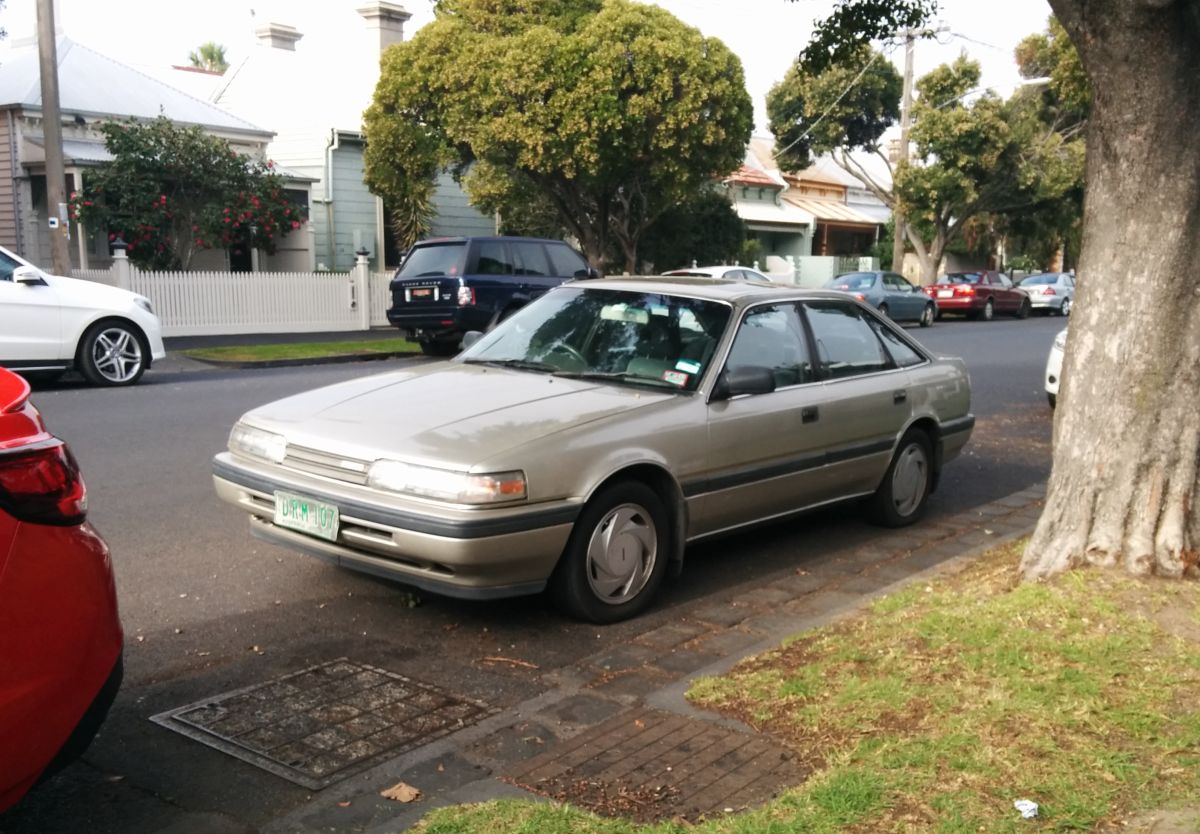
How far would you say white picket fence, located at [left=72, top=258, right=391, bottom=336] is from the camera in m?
20.3

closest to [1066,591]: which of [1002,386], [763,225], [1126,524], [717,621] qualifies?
[1126,524]

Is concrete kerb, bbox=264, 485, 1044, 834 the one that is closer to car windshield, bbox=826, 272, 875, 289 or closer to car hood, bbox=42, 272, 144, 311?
car hood, bbox=42, 272, 144, 311

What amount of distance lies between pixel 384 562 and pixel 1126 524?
3263mm

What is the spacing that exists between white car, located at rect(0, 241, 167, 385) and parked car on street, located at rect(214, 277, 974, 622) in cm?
758

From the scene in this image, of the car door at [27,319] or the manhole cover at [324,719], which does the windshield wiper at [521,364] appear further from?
the car door at [27,319]

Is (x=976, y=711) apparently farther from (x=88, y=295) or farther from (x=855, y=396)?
(x=88, y=295)

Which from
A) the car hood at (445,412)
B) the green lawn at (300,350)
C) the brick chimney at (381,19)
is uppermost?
the brick chimney at (381,19)

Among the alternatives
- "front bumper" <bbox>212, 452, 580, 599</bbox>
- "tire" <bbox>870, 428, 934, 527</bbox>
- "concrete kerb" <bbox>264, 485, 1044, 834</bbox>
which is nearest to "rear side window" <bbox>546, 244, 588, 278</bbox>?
"tire" <bbox>870, 428, 934, 527</bbox>

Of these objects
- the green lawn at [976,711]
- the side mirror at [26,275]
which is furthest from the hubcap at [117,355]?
the green lawn at [976,711]

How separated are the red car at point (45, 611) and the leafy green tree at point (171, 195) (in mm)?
19790

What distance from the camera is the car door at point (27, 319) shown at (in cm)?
1238

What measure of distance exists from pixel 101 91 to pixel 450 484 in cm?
2326

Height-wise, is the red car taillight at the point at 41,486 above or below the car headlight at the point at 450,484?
above

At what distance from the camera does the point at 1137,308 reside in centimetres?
523
